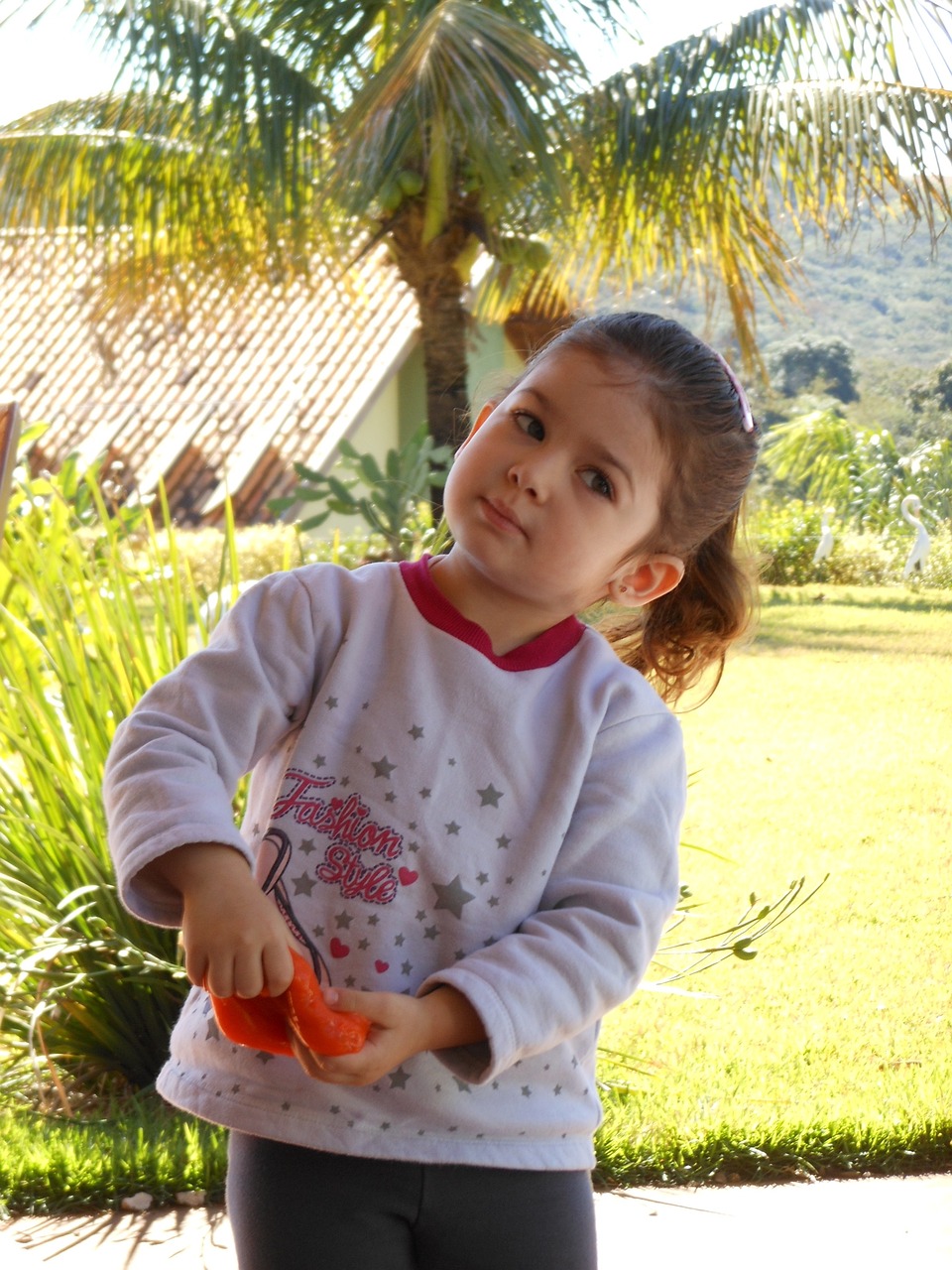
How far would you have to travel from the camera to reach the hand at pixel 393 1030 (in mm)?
782

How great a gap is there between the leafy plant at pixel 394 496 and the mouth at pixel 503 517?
1373 millimetres

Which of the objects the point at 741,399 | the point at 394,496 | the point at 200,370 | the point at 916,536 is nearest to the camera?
the point at 741,399

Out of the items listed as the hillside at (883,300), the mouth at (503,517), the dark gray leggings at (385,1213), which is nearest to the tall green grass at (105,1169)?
the dark gray leggings at (385,1213)

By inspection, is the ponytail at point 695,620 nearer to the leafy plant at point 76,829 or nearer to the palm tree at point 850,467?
the leafy plant at point 76,829

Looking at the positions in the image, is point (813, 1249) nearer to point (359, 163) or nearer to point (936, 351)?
point (936, 351)

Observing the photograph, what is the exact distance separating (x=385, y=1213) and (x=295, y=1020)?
205mm

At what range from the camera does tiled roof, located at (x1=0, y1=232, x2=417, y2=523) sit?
4371 millimetres

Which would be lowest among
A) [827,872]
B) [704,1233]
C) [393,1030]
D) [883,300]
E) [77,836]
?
[704,1233]

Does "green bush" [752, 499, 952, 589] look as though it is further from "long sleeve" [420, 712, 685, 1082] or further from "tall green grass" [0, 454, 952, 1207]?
"long sleeve" [420, 712, 685, 1082]

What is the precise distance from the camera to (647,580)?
1.11 meters

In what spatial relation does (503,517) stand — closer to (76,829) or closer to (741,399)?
(741,399)

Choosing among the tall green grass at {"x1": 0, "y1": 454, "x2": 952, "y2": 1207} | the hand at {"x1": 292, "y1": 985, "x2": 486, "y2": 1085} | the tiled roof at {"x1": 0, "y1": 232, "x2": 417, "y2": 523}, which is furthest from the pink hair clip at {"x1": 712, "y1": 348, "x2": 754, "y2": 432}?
the tiled roof at {"x1": 0, "y1": 232, "x2": 417, "y2": 523}

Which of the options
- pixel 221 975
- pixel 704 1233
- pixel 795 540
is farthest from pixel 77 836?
pixel 221 975

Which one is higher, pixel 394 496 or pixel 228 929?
pixel 394 496
